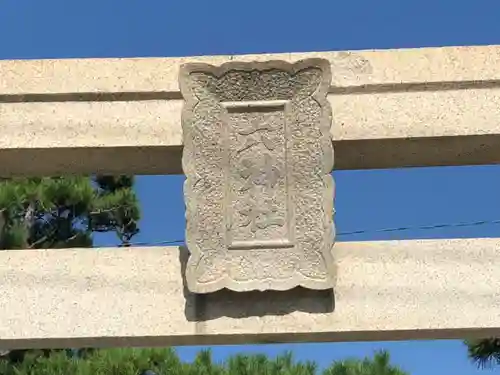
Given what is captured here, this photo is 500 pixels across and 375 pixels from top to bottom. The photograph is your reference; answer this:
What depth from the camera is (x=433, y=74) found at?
97.3 inches

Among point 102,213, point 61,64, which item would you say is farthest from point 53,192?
point 61,64

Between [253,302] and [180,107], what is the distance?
61 centimetres

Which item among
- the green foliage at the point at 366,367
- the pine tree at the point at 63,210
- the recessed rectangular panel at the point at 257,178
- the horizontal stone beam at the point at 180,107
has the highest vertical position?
the pine tree at the point at 63,210

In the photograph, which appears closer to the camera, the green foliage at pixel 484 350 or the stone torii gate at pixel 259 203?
the stone torii gate at pixel 259 203

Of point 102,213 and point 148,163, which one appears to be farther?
point 102,213

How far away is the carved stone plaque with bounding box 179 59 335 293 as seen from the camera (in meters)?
2.28

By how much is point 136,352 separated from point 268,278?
12.6 ft

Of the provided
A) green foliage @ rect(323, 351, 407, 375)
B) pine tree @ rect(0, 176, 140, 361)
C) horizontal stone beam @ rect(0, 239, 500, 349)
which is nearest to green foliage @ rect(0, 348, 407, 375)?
green foliage @ rect(323, 351, 407, 375)

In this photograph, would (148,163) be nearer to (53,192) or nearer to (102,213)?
(53,192)

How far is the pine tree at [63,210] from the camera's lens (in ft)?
18.4

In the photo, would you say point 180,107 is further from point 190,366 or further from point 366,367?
point 190,366

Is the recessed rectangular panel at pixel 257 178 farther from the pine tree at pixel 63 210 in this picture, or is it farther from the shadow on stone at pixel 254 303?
the pine tree at pixel 63 210

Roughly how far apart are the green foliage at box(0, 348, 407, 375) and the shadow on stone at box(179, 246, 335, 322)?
2741 mm

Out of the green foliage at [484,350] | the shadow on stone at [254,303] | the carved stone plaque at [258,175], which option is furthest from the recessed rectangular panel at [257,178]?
the green foliage at [484,350]
